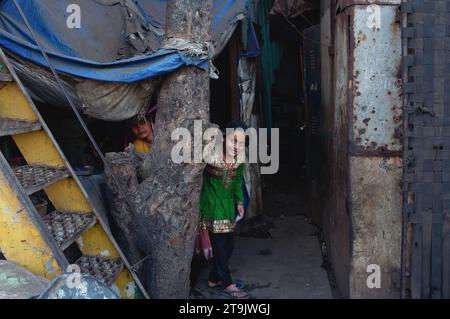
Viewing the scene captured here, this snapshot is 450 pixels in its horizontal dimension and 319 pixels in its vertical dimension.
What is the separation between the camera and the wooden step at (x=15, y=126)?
3249 millimetres

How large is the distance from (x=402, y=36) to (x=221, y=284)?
287 centimetres

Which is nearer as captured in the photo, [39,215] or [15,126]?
[39,215]

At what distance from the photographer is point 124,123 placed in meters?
4.99

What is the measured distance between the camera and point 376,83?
3893 mm

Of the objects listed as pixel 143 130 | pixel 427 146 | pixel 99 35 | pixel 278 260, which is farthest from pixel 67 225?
pixel 278 260

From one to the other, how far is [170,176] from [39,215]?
3.69 ft

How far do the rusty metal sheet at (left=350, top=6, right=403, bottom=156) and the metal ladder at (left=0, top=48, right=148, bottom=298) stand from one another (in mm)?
2053

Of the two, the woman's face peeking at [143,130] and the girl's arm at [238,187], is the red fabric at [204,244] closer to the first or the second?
the girl's arm at [238,187]

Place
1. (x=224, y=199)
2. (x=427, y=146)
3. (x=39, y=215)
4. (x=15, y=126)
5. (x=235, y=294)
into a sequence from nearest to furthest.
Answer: (x=39, y=215) < (x=15, y=126) < (x=427, y=146) < (x=224, y=199) < (x=235, y=294)

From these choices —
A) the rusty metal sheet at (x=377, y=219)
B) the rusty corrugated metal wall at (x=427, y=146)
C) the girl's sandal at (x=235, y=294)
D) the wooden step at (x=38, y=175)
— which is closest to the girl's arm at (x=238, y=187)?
the girl's sandal at (x=235, y=294)

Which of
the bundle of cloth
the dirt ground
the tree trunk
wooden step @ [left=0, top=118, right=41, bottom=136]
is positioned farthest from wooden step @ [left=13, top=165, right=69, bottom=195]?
the dirt ground

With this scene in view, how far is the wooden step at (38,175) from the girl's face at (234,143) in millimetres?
1548

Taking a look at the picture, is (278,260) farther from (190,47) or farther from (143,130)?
A: (190,47)
